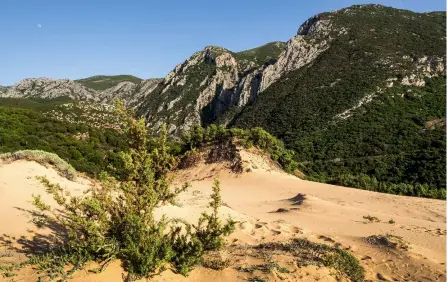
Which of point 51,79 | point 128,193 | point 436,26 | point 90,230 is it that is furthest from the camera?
point 51,79

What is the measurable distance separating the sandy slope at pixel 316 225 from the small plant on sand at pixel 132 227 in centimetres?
26

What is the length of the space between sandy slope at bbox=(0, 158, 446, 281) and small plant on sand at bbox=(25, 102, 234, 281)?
0.87ft

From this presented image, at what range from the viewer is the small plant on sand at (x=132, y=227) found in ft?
16.5

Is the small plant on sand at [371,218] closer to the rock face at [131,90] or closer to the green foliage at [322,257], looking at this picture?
the green foliage at [322,257]

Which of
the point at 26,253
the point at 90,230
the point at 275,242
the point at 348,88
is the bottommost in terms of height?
the point at 275,242

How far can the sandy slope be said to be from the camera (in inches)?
232

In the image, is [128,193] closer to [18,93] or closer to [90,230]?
[90,230]

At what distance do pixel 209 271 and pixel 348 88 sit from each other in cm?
6107

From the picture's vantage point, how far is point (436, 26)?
7756 centimetres

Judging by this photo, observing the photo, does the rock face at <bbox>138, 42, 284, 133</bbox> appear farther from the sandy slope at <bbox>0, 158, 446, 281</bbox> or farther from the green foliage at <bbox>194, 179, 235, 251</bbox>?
the green foliage at <bbox>194, 179, 235, 251</bbox>

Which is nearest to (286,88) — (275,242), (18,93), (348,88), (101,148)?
(348,88)

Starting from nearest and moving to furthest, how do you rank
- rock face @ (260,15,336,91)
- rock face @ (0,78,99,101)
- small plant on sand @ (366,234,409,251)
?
small plant on sand @ (366,234,409,251)
rock face @ (260,15,336,91)
rock face @ (0,78,99,101)

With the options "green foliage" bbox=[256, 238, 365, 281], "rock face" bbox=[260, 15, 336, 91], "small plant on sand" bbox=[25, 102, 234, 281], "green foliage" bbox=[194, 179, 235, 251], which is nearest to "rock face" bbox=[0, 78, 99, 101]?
"rock face" bbox=[260, 15, 336, 91]

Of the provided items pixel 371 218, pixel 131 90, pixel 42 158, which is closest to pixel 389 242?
pixel 371 218
